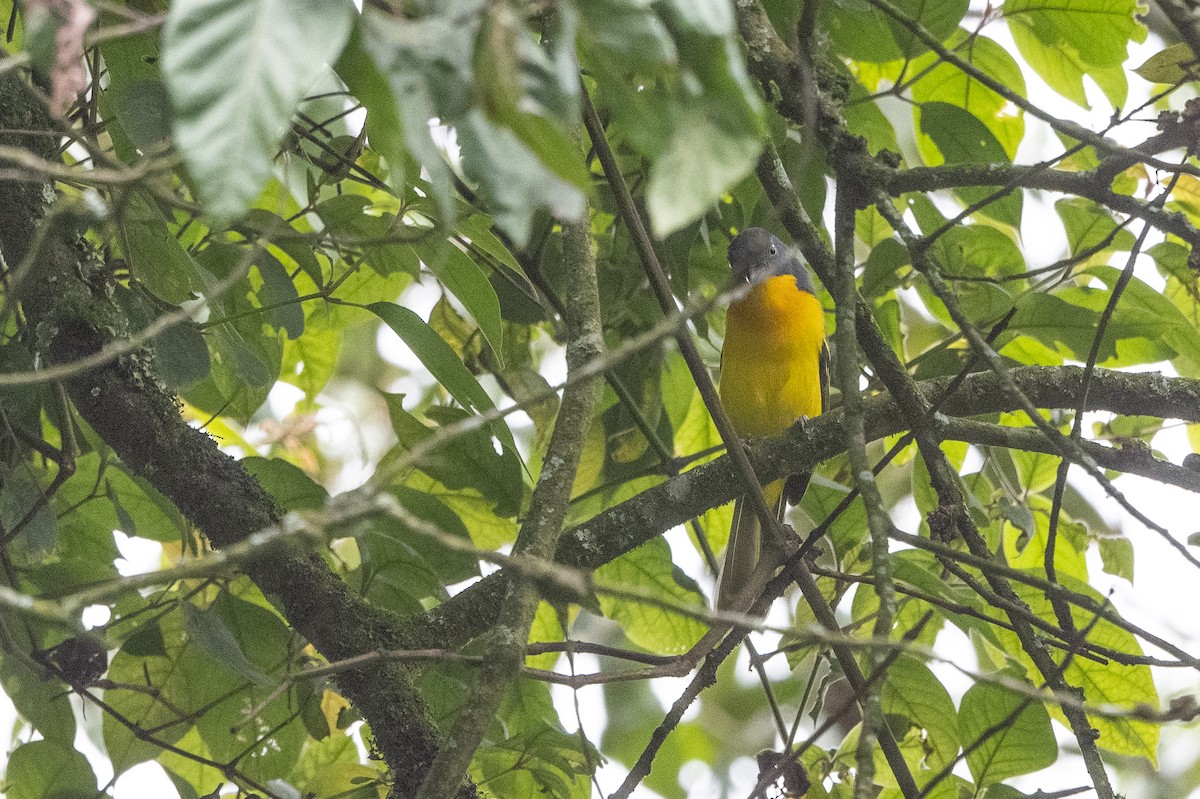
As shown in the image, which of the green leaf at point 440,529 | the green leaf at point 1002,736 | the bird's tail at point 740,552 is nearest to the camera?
the green leaf at point 1002,736

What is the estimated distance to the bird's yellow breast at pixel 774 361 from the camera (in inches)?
179

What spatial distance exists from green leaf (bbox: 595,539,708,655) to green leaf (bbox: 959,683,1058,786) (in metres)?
0.68

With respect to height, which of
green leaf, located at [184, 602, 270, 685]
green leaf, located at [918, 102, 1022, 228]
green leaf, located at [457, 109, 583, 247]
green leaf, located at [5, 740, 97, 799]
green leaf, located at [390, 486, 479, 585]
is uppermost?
green leaf, located at [918, 102, 1022, 228]

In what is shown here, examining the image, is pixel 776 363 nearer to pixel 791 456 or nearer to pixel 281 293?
pixel 791 456

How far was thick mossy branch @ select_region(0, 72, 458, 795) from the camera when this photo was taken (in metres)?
2.28

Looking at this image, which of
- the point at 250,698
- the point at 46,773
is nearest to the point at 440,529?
the point at 250,698

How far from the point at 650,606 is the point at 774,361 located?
1.92 m

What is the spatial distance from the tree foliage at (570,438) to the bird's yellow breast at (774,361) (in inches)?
41.7

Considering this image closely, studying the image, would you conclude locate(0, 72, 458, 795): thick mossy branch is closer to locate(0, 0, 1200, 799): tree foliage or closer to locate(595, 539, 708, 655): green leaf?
locate(0, 0, 1200, 799): tree foliage

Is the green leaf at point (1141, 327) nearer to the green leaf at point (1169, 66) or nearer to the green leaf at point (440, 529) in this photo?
the green leaf at point (1169, 66)

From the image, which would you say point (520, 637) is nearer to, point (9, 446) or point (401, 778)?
point (401, 778)

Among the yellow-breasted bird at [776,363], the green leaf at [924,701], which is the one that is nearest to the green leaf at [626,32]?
the green leaf at [924,701]

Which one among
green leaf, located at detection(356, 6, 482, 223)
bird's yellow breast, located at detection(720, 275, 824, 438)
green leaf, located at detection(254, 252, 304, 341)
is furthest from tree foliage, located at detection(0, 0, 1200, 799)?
bird's yellow breast, located at detection(720, 275, 824, 438)

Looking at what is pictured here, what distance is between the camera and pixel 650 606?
2.87 meters
